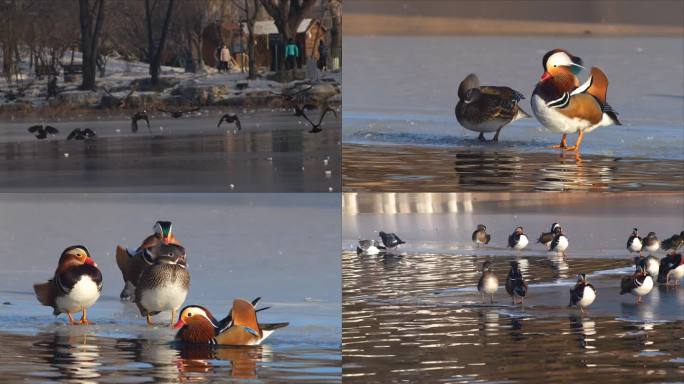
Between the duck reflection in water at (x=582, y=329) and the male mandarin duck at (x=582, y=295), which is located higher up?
the male mandarin duck at (x=582, y=295)

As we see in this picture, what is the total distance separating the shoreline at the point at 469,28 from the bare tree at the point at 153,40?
2.65 meters

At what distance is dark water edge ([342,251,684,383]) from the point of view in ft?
19.2

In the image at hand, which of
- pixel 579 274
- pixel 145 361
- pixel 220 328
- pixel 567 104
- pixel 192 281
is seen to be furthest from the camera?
pixel 567 104

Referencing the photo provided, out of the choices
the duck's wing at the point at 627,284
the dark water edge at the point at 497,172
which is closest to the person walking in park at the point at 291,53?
the dark water edge at the point at 497,172

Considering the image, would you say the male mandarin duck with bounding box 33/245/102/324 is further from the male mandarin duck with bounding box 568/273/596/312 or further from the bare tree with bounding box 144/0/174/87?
the male mandarin duck with bounding box 568/273/596/312

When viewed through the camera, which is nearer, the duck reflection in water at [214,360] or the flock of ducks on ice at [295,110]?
the duck reflection in water at [214,360]

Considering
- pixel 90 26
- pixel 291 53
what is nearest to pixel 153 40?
pixel 90 26

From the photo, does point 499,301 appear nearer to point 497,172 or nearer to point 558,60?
point 497,172

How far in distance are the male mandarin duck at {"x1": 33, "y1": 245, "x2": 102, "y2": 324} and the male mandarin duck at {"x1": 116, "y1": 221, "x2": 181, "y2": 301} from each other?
252mm

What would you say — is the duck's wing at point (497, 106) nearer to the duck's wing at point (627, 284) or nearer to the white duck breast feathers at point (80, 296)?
the duck's wing at point (627, 284)

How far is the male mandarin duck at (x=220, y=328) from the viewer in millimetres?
6320

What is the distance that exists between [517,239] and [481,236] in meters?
0.25

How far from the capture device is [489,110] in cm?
887

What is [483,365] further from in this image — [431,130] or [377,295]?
[431,130]
